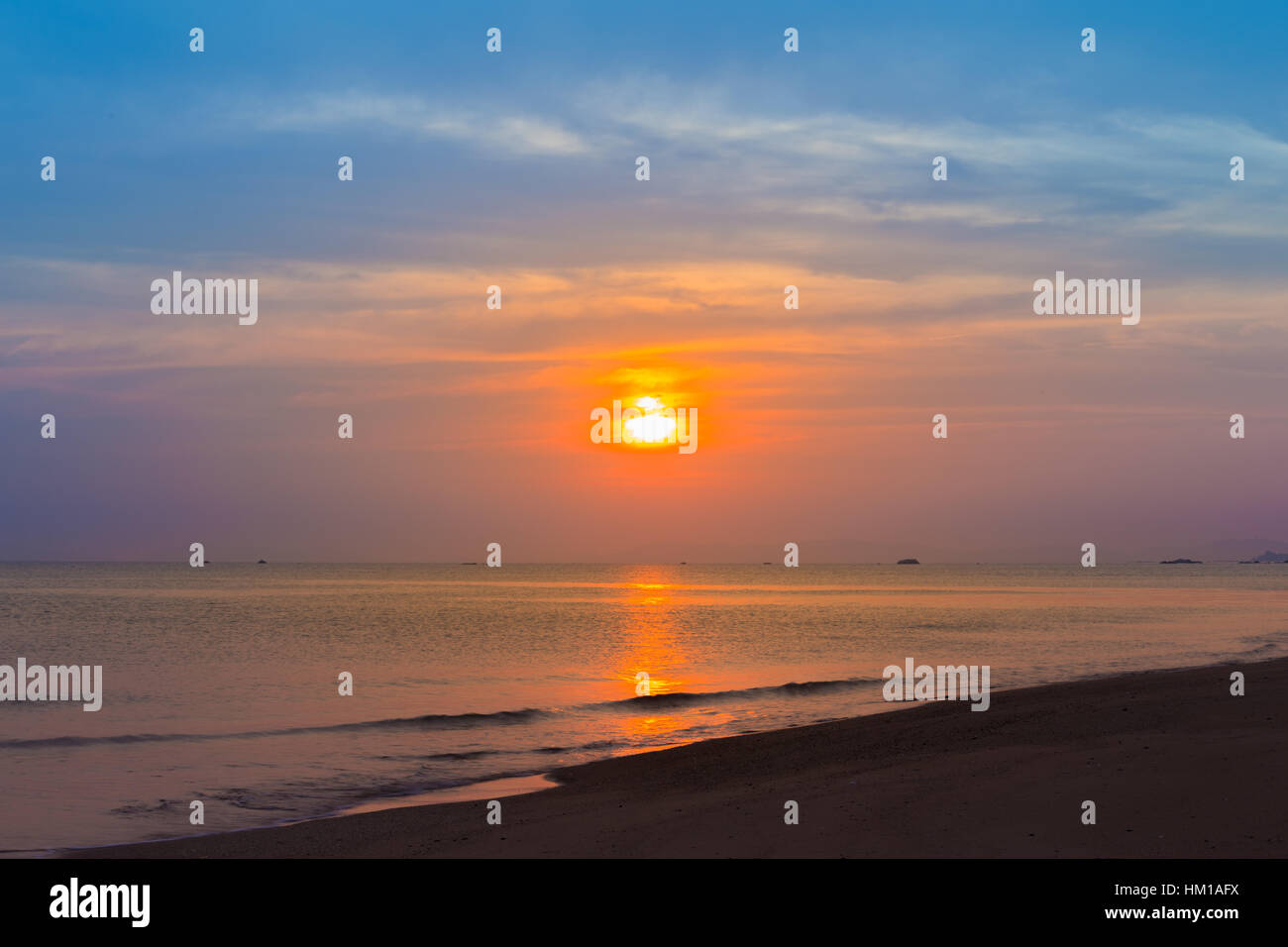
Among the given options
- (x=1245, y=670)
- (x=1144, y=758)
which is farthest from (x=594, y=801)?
(x=1245, y=670)

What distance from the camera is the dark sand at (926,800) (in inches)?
381

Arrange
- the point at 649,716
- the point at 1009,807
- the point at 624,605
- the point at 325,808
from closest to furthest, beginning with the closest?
1. the point at 1009,807
2. the point at 325,808
3. the point at 649,716
4. the point at 624,605

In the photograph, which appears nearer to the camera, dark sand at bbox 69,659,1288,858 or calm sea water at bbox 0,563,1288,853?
dark sand at bbox 69,659,1288,858

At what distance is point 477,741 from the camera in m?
23.1

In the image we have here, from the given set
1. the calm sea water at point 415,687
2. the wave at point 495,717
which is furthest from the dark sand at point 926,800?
the wave at point 495,717

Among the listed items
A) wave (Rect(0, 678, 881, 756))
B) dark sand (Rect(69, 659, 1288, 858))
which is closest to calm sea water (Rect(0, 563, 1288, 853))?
wave (Rect(0, 678, 881, 756))

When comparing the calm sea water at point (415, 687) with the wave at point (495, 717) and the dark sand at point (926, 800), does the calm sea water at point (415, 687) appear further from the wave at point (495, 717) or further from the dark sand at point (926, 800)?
the dark sand at point (926, 800)

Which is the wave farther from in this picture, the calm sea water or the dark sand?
the dark sand

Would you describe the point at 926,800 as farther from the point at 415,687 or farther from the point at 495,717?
the point at 415,687

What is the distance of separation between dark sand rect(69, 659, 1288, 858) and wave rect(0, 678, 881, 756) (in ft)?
24.0

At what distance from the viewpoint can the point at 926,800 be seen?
11.2 metres

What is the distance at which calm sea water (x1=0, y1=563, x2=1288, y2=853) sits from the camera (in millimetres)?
17906

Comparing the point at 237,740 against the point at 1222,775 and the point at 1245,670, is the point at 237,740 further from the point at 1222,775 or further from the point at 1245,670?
the point at 1245,670
